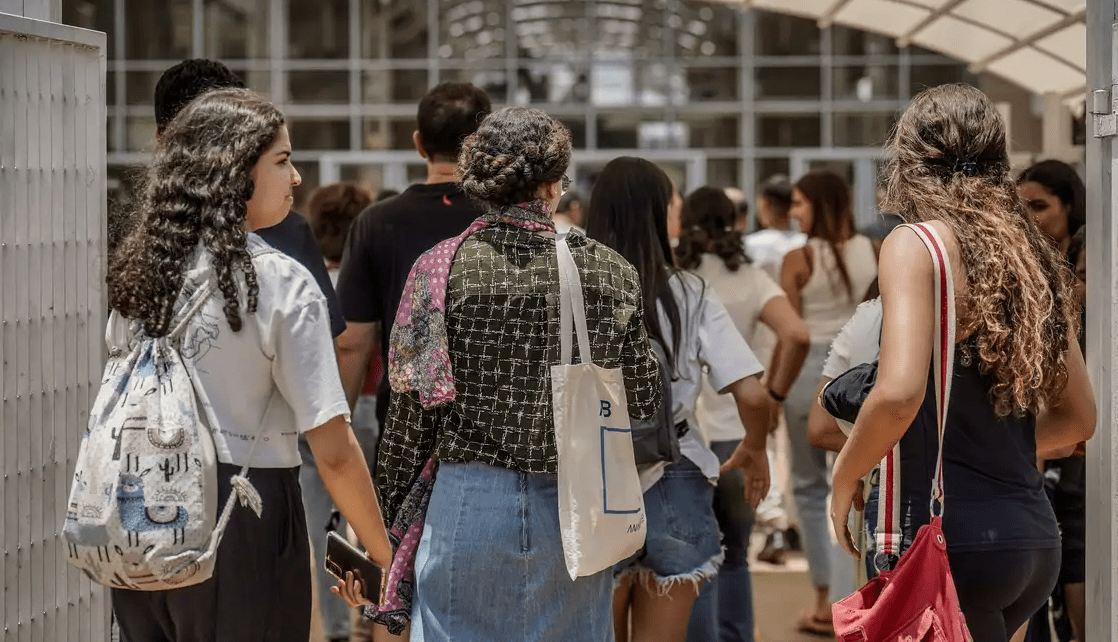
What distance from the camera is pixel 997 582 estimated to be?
2.94 metres

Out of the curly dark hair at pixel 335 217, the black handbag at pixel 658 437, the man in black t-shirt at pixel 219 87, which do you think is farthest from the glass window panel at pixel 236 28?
the black handbag at pixel 658 437

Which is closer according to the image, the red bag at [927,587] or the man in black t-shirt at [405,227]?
the red bag at [927,587]

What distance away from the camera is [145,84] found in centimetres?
1950

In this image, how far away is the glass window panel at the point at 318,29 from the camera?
1941 cm

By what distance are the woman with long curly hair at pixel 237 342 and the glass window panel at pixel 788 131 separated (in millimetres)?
17205

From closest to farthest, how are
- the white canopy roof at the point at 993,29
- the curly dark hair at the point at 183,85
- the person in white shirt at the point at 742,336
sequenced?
the curly dark hair at the point at 183,85
the person in white shirt at the point at 742,336
the white canopy roof at the point at 993,29

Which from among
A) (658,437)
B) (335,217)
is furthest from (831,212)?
(658,437)

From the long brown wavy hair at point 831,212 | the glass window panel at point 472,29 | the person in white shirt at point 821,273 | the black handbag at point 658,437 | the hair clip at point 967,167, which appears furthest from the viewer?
the glass window panel at point 472,29

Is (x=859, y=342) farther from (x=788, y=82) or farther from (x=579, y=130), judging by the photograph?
(x=788, y=82)

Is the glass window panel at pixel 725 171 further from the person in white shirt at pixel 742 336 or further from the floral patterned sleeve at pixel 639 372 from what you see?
the floral patterned sleeve at pixel 639 372

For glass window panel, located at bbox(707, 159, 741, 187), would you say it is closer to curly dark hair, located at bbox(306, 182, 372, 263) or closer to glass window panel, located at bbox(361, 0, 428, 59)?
glass window panel, located at bbox(361, 0, 428, 59)

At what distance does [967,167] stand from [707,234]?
280cm

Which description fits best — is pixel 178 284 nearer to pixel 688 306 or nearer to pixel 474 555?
pixel 474 555

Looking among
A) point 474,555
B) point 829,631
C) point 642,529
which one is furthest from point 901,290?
point 829,631
